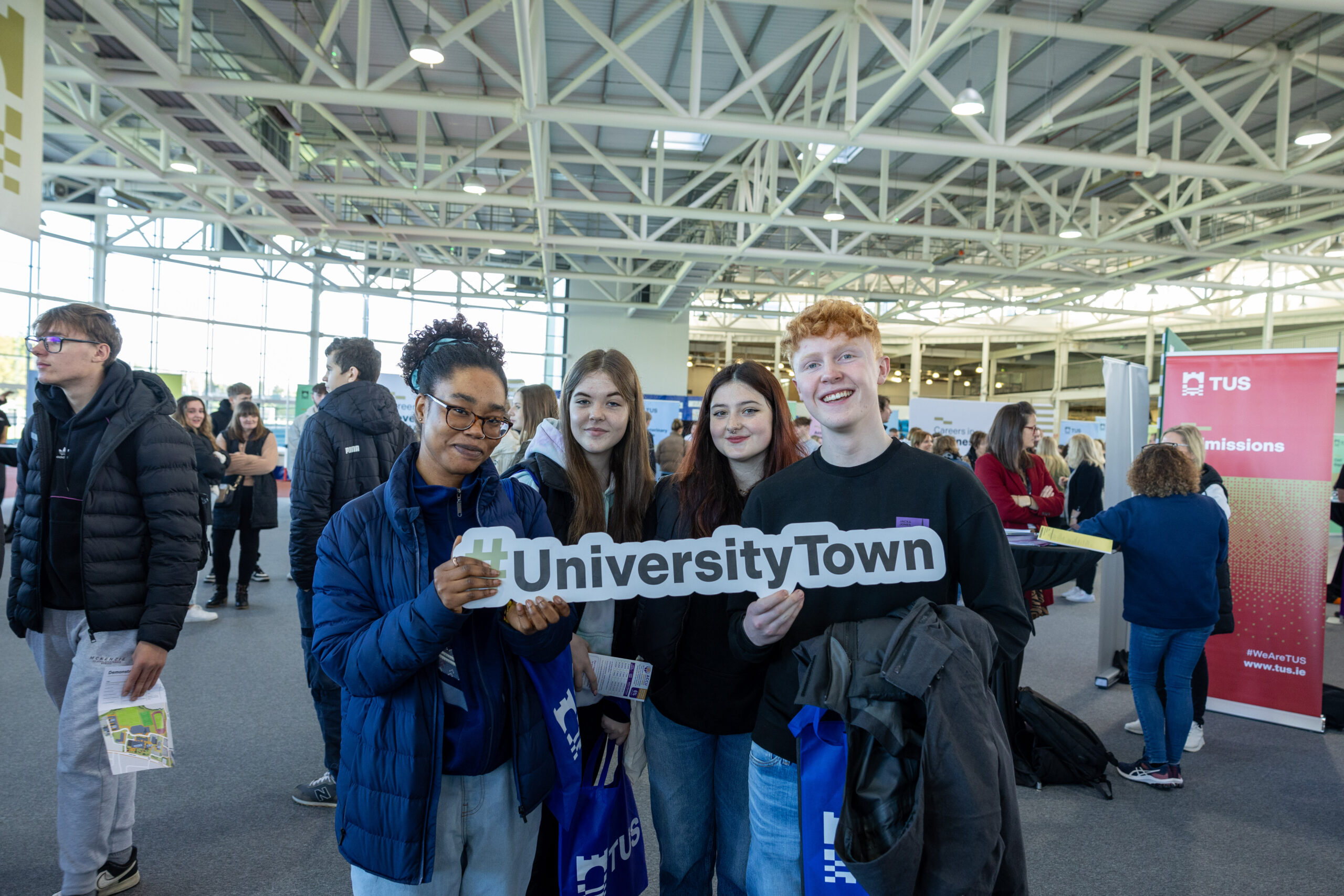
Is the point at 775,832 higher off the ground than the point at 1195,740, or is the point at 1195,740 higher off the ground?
the point at 775,832

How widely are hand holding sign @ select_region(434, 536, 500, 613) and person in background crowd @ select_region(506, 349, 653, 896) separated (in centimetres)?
56

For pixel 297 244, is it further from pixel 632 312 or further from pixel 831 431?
pixel 831 431

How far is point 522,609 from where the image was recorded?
124cm

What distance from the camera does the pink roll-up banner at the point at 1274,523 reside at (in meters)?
4.21

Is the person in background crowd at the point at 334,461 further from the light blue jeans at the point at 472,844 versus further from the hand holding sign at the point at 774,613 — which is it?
the hand holding sign at the point at 774,613

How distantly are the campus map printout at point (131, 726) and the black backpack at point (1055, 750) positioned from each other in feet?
11.0

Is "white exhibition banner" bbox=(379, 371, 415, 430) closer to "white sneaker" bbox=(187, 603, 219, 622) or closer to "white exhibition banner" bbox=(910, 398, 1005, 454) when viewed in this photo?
"white sneaker" bbox=(187, 603, 219, 622)

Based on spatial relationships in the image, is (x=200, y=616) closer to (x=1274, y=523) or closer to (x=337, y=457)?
(x=337, y=457)

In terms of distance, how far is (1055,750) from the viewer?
11.3ft

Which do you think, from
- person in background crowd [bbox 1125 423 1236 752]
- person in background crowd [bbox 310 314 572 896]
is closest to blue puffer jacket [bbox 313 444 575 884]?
person in background crowd [bbox 310 314 572 896]

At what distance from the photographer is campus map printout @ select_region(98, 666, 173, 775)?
1.93 m

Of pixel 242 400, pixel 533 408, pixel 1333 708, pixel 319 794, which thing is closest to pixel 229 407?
pixel 242 400

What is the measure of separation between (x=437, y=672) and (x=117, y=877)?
1954 mm

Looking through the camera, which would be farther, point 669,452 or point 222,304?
point 222,304
